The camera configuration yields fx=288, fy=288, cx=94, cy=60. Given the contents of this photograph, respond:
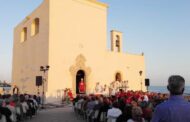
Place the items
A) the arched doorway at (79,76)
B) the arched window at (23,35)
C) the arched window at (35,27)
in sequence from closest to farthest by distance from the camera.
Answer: the arched doorway at (79,76), the arched window at (35,27), the arched window at (23,35)

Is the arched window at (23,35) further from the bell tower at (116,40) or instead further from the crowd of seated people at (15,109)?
the crowd of seated people at (15,109)

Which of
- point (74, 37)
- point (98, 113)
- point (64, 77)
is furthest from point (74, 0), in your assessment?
point (98, 113)

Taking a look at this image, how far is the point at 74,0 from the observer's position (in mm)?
22734

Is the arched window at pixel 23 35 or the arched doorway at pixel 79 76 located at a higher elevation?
the arched window at pixel 23 35

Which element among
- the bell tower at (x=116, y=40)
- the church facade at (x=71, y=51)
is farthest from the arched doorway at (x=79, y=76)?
the bell tower at (x=116, y=40)

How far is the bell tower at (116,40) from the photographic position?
2650 centimetres

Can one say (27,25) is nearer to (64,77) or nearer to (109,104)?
(64,77)

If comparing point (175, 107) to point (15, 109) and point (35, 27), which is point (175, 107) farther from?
point (35, 27)

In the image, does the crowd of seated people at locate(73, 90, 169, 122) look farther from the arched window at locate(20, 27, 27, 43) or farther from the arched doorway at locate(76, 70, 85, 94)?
the arched window at locate(20, 27, 27, 43)

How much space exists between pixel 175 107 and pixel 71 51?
19.7 m

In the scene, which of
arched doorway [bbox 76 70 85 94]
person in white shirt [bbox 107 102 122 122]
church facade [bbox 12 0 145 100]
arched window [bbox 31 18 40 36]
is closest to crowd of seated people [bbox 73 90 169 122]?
person in white shirt [bbox 107 102 122 122]

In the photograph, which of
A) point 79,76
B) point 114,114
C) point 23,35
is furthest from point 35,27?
point 114,114

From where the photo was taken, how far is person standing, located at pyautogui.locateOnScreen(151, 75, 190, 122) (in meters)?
2.47

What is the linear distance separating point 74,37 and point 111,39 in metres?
5.30
